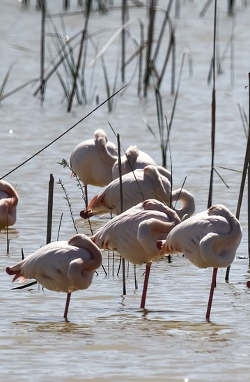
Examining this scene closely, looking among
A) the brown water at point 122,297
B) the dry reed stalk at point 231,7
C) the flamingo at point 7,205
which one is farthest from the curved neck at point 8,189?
the dry reed stalk at point 231,7

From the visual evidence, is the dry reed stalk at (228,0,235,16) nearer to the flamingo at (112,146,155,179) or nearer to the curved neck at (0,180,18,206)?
the flamingo at (112,146,155,179)

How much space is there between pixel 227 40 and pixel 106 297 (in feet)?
39.4

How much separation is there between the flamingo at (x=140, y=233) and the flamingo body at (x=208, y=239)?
148 millimetres

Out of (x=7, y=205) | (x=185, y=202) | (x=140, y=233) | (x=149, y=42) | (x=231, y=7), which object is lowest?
(x=231, y=7)

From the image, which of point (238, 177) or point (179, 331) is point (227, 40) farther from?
point (179, 331)

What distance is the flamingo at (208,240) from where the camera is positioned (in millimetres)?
5977

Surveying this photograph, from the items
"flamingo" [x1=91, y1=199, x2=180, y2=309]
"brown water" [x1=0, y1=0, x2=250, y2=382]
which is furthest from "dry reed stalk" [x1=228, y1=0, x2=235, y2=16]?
"flamingo" [x1=91, y1=199, x2=180, y2=309]

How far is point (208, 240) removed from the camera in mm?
5957

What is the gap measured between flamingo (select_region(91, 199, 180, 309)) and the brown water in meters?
0.26

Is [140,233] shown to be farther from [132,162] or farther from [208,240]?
[132,162]

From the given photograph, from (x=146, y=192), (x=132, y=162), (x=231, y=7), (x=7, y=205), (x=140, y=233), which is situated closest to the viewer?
(x=140, y=233)

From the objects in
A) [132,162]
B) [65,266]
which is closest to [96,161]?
[132,162]

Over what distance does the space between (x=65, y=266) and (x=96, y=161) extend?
335cm

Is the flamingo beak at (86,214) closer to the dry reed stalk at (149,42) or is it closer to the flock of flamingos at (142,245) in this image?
the flock of flamingos at (142,245)
